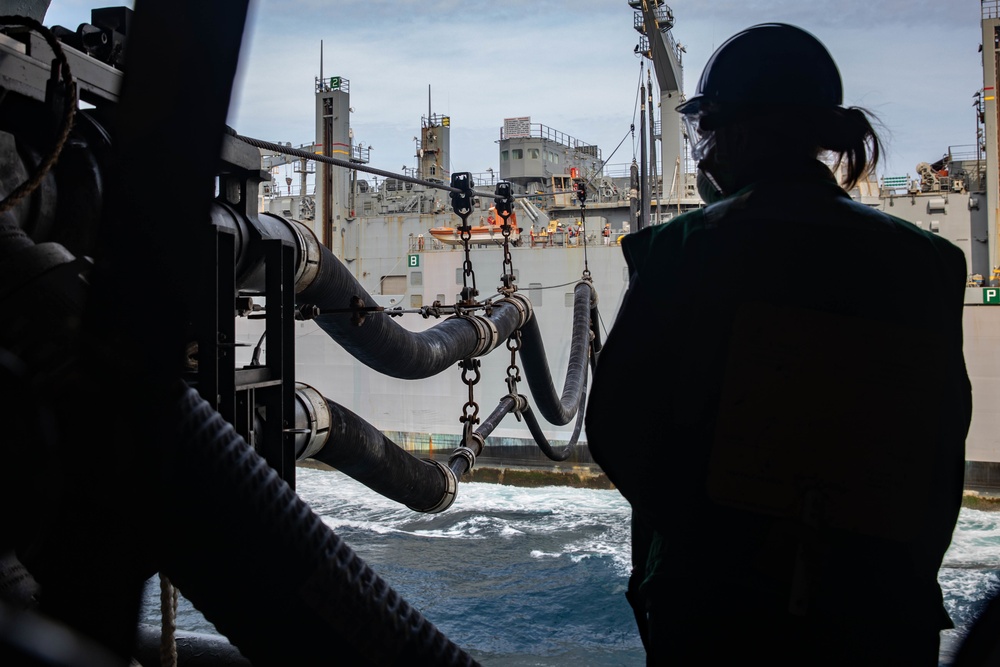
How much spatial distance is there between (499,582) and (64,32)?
43.5 feet

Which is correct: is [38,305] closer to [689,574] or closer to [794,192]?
[689,574]

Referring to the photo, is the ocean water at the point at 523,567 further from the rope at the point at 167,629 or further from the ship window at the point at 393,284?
the rope at the point at 167,629

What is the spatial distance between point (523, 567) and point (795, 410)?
14.1 m

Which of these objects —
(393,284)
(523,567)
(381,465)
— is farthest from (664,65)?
(381,465)

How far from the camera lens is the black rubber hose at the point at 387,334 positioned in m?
2.78

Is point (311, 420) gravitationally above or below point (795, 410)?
below

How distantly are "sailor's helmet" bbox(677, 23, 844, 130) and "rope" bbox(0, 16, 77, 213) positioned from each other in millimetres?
932

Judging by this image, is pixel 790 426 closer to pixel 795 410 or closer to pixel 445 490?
pixel 795 410

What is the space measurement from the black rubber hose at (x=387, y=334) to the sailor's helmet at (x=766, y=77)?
1616 mm

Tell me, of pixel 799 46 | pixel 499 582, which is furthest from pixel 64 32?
pixel 499 582

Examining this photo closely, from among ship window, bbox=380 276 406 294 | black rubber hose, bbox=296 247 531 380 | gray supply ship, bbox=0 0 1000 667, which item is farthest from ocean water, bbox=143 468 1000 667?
gray supply ship, bbox=0 0 1000 667

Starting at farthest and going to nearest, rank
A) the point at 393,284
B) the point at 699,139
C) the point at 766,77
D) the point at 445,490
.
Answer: the point at 393,284, the point at 445,490, the point at 699,139, the point at 766,77

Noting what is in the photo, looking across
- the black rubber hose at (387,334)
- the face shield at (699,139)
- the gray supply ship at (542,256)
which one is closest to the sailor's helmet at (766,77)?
the face shield at (699,139)

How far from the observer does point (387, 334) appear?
325 cm
